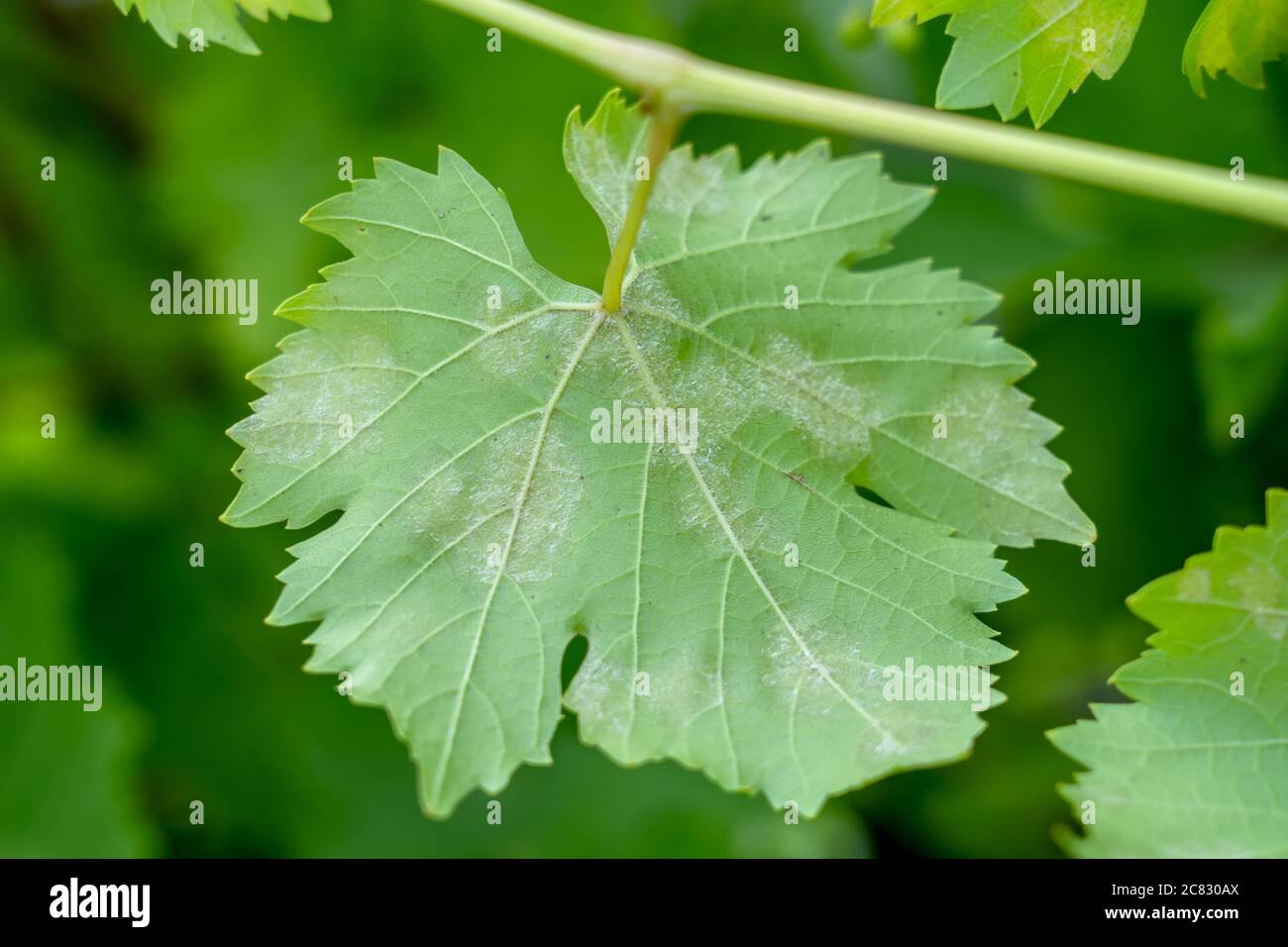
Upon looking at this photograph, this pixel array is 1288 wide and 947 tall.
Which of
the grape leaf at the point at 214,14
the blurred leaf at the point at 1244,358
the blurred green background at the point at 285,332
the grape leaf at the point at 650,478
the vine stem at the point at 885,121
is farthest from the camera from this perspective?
the blurred green background at the point at 285,332

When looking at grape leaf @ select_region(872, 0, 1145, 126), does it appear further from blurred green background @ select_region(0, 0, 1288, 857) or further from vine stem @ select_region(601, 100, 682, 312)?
blurred green background @ select_region(0, 0, 1288, 857)

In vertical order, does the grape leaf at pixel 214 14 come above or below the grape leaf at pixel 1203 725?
above

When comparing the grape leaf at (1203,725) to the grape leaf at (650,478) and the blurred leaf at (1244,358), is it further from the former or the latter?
the blurred leaf at (1244,358)

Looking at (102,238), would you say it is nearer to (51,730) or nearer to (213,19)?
(51,730)

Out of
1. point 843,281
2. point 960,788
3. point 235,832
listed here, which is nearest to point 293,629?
point 235,832

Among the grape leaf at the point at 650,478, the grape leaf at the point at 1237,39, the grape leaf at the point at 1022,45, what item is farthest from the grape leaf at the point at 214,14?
the grape leaf at the point at 1237,39

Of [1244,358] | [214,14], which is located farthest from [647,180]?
[1244,358]
